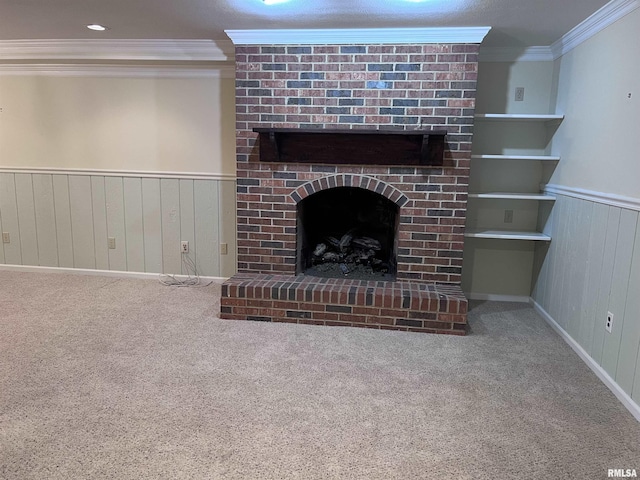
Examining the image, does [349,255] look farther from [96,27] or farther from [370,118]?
[96,27]

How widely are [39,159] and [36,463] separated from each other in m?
3.50

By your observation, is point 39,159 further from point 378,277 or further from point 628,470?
point 628,470

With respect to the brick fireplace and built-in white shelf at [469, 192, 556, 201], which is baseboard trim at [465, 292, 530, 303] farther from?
built-in white shelf at [469, 192, 556, 201]

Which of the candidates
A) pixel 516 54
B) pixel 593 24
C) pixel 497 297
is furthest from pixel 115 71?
pixel 497 297

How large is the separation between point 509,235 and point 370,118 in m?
1.43

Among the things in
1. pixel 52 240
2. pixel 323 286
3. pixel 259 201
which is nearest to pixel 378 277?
pixel 323 286

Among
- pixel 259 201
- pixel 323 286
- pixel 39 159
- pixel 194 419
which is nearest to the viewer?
pixel 194 419

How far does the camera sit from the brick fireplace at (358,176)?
10.6 ft

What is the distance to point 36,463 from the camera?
178 cm

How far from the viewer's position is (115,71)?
4.14 m

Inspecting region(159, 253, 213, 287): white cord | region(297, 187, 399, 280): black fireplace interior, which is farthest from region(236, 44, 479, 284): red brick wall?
region(159, 253, 213, 287): white cord

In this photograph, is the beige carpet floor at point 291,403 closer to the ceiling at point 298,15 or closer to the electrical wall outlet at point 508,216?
the electrical wall outlet at point 508,216

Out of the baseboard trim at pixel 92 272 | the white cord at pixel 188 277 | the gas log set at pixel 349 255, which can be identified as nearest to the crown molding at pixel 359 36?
the gas log set at pixel 349 255

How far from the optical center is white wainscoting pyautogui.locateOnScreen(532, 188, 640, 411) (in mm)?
2293
